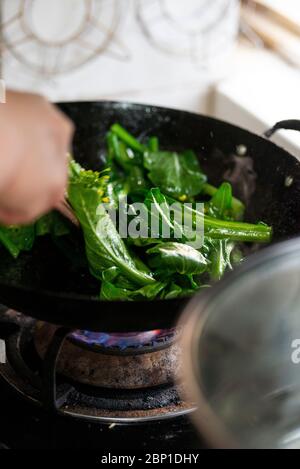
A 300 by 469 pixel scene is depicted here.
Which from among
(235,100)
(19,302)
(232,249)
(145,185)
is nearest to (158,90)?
(235,100)

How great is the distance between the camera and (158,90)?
176 cm

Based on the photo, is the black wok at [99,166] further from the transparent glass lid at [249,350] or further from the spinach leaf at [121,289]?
the transparent glass lid at [249,350]

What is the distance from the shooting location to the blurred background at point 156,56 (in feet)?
5.06

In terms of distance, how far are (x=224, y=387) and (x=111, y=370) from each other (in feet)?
1.41

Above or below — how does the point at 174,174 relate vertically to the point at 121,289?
above

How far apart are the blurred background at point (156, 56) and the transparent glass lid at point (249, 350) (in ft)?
2.86

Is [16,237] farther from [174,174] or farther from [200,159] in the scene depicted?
[200,159]

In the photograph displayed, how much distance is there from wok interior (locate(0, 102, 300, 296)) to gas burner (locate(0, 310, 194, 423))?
12 cm

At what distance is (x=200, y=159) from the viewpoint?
1354mm

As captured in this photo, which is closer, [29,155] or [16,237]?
[29,155]

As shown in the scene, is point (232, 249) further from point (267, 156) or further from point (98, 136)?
point (98, 136)

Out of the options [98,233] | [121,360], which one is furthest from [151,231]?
[121,360]

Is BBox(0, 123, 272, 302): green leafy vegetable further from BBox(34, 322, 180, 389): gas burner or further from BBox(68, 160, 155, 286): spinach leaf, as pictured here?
BBox(34, 322, 180, 389): gas burner

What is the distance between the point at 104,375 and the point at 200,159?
0.57 m
